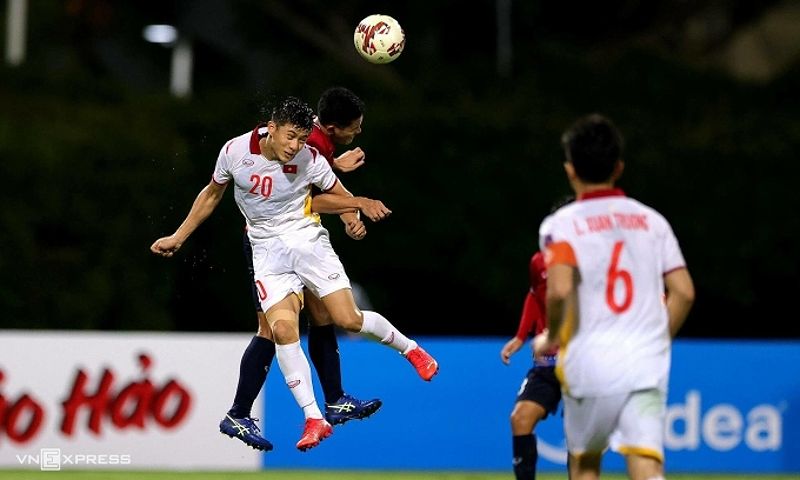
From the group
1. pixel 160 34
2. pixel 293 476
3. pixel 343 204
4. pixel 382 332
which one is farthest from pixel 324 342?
pixel 160 34

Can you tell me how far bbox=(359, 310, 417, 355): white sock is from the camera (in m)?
9.47

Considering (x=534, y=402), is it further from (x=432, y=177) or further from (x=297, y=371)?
(x=432, y=177)

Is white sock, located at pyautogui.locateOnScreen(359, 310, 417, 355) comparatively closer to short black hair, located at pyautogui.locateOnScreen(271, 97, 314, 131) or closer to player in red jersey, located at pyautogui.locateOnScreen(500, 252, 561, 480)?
player in red jersey, located at pyautogui.locateOnScreen(500, 252, 561, 480)

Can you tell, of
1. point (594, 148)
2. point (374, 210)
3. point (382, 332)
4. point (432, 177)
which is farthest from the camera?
point (432, 177)

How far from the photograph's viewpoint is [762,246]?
745 inches

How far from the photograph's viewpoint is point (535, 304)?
9.73 metres

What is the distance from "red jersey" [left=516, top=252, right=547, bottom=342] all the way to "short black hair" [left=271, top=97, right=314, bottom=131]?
1623mm

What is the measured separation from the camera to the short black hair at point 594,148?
695 cm

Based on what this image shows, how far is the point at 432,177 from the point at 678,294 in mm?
11942

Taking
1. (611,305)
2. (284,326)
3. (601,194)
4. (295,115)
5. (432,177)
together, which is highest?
(295,115)

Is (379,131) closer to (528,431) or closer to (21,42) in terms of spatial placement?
(21,42)

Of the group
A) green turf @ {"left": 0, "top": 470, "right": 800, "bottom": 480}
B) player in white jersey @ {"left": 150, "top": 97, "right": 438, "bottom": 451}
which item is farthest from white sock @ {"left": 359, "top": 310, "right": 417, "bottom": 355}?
green turf @ {"left": 0, "top": 470, "right": 800, "bottom": 480}

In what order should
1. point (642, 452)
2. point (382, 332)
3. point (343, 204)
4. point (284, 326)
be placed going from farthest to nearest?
point (382, 332) → point (284, 326) → point (343, 204) → point (642, 452)

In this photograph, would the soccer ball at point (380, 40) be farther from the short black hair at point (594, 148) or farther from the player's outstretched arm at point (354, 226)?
the short black hair at point (594, 148)
